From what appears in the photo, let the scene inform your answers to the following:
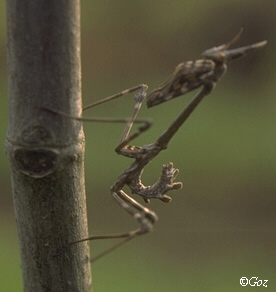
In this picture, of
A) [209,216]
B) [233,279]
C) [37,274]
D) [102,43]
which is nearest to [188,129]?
[209,216]

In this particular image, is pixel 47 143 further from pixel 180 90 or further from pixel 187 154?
→ pixel 187 154

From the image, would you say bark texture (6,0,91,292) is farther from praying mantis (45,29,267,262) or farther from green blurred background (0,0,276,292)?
green blurred background (0,0,276,292)

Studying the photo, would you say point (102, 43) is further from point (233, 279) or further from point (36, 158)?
point (36, 158)

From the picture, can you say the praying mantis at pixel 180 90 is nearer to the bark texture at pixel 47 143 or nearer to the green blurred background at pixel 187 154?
the bark texture at pixel 47 143

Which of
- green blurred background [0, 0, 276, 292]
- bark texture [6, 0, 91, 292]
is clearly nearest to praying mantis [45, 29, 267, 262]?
bark texture [6, 0, 91, 292]

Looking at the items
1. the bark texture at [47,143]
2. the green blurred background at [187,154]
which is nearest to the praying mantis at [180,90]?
the bark texture at [47,143]

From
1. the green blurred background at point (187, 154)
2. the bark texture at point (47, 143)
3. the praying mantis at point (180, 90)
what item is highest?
the green blurred background at point (187, 154)

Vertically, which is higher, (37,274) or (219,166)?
(219,166)

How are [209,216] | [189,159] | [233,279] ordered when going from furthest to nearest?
[189,159]
[209,216]
[233,279]
